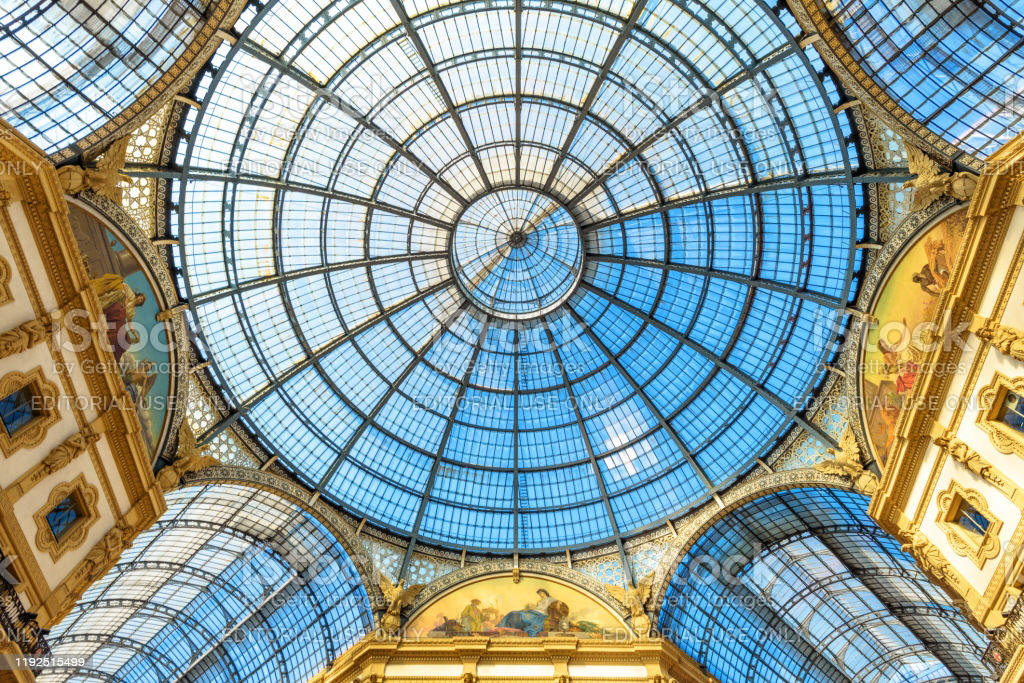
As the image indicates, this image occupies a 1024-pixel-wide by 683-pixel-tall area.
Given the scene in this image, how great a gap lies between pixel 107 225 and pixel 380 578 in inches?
761

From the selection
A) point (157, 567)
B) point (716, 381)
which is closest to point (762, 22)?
point (716, 381)

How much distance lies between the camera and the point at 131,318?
22578 mm

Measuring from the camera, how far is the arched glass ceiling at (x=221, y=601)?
1229 inches

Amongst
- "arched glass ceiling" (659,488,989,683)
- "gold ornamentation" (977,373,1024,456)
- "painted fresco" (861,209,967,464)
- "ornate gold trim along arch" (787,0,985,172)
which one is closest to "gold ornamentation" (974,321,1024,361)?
"gold ornamentation" (977,373,1024,456)

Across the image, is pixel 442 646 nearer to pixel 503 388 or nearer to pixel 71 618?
pixel 503 388

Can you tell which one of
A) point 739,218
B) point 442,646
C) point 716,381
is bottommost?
point 442,646

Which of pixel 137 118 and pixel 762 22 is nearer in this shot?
pixel 137 118

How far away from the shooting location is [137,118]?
20.5m

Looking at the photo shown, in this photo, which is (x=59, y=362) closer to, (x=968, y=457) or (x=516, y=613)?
(x=516, y=613)

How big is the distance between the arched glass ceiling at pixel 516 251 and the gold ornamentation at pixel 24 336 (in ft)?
23.9

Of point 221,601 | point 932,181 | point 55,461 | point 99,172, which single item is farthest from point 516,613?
point 99,172

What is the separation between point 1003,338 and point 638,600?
735 inches

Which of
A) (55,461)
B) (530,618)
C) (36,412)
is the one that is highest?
(530,618)

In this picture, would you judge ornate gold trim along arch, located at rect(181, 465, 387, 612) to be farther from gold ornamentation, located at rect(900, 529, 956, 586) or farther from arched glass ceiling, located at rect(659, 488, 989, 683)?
gold ornamentation, located at rect(900, 529, 956, 586)
